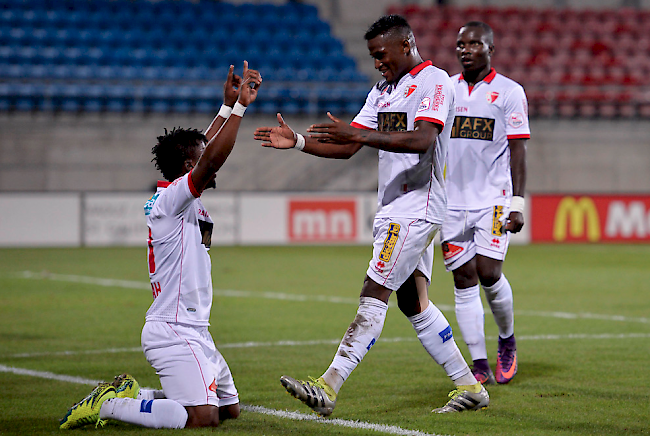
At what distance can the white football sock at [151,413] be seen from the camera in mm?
4246

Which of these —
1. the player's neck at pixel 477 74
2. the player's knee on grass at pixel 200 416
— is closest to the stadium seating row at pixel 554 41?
the player's neck at pixel 477 74

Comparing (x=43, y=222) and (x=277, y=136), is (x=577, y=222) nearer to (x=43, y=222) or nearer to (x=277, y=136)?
(x=43, y=222)

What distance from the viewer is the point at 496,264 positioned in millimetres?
5824

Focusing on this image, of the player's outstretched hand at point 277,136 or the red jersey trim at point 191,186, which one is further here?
the player's outstretched hand at point 277,136

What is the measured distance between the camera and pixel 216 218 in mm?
19781

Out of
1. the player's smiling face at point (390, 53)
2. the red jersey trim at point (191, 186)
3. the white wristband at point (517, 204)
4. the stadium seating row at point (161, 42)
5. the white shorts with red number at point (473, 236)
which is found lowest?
the white shorts with red number at point (473, 236)

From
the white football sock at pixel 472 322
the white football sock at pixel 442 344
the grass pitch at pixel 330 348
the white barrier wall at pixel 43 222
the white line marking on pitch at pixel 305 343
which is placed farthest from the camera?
the white barrier wall at pixel 43 222

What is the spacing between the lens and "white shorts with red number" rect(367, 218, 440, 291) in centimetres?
454

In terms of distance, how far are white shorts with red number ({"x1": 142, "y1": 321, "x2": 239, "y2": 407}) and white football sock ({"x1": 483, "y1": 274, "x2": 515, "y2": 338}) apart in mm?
2239

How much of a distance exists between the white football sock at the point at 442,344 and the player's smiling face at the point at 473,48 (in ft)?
6.68

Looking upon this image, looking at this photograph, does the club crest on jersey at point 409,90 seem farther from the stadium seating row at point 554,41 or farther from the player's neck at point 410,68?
the stadium seating row at point 554,41

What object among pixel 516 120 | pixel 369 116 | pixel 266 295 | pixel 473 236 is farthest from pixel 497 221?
pixel 266 295

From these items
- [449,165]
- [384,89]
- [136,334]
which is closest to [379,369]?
[449,165]

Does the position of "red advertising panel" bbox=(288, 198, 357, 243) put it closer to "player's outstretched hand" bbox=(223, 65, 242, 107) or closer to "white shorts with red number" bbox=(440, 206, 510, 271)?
"white shorts with red number" bbox=(440, 206, 510, 271)
